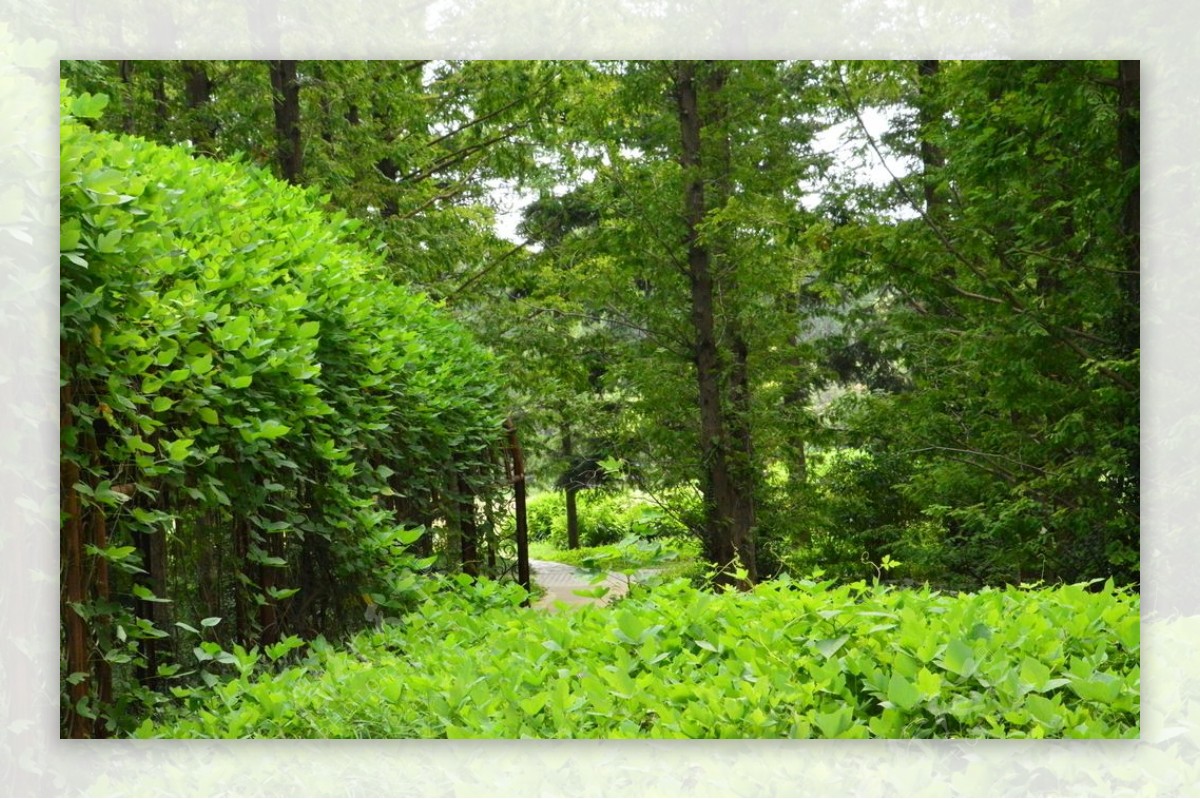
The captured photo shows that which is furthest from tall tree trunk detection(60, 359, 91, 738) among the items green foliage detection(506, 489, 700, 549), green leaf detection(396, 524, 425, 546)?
green foliage detection(506, 489, 700, 549)

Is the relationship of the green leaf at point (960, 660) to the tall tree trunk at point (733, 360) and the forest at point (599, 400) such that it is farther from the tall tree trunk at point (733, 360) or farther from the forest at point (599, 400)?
the tall tree trunk at point (733, 360)

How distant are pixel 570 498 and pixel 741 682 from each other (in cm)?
Answer: 576

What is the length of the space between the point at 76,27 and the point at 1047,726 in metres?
3.59

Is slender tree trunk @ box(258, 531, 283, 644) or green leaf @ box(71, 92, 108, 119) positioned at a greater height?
green leaf @ box(71, 92, 108, 119)

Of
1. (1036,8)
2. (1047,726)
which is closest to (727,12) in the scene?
(1036,8)

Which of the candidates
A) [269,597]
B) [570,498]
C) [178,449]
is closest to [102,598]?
[178,449]

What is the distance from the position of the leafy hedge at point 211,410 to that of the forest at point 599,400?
0.01 meters

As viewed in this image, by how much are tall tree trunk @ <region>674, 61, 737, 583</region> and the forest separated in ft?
0.11

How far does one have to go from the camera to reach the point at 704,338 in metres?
8.72

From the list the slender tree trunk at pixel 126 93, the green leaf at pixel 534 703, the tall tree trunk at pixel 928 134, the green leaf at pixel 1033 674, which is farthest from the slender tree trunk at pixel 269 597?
the tall tree trunk at pixel 928 134

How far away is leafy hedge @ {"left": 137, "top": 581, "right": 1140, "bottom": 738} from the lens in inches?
101

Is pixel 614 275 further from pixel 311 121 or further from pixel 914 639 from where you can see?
pixel 914 639

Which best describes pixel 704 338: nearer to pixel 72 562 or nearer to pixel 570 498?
pixel 570 498

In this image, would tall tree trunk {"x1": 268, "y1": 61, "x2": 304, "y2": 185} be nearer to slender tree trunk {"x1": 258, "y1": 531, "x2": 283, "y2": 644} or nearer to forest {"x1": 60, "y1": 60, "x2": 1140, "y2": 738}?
→ forest {"x1": 60, "y1": 60, "x2": 1140, "y2": 738}
